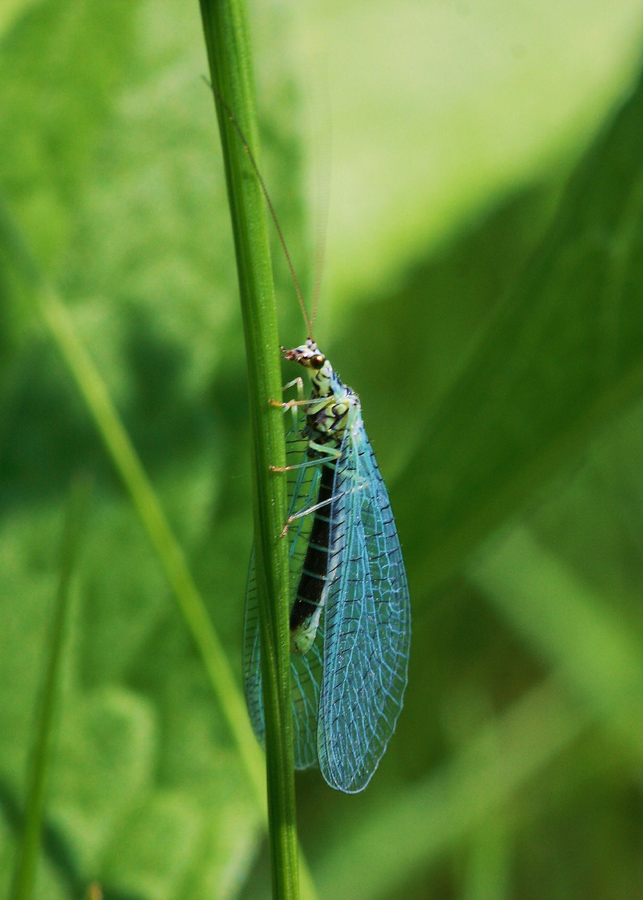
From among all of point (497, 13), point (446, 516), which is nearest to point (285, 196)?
point (446, 516)

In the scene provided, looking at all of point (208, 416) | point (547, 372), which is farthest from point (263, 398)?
point (208, 416)

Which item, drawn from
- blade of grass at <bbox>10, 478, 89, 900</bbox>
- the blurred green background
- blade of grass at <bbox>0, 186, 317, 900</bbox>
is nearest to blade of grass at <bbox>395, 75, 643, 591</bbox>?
the blurred green background

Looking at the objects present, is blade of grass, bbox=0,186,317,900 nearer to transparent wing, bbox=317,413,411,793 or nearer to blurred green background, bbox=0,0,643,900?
blurred green background, bbox=0,0,643,900

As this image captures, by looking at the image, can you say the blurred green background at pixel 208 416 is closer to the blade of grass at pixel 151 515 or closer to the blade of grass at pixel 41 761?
the blade of grass at pixel 151 515

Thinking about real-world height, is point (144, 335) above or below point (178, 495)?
above

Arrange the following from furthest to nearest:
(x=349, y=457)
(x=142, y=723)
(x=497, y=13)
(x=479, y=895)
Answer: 1. (x=497, y=13)
2. (x=479, y=895)
3. (x=349, y=457)
4. (x=142, y=723)

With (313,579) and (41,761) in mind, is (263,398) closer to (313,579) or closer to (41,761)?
(41,761)

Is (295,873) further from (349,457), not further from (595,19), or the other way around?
(595,19)

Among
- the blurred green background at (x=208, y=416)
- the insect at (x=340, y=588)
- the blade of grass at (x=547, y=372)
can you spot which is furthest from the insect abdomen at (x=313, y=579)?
the blade of grass at (x=547, y=372)
